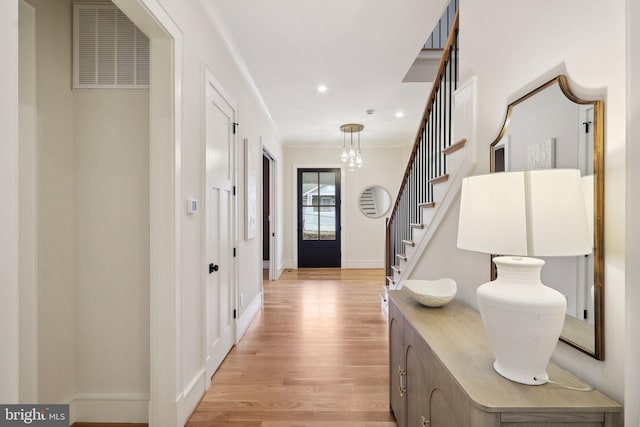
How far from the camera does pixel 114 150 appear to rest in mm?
1812

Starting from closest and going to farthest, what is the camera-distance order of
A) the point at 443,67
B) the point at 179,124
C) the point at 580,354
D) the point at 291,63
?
the point at 580,354 → the point at 179,124 → the point at 443,67 → the point at 291,63

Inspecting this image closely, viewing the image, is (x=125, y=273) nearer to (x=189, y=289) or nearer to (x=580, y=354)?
(x=189, y=289)

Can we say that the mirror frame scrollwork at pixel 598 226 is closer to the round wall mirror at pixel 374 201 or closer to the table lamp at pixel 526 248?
the table lamp at pixel 526 248

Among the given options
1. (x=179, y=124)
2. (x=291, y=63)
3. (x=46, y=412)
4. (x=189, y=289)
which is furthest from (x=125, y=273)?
(x=291, y=63)

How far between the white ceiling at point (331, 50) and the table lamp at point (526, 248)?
194 centimetres

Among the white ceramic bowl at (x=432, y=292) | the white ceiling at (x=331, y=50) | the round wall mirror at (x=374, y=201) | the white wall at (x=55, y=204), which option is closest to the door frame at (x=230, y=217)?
A: the white ceiling at (x=331, y=50)

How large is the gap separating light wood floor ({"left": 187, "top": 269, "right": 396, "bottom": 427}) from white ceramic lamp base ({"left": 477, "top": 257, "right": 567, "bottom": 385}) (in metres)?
1.18

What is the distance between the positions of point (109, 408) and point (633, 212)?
253 cm

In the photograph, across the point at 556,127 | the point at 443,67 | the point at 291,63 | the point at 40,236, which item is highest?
the point at 291,63

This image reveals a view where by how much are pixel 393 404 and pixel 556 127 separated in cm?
167

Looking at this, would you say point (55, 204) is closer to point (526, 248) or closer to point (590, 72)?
point (526, 248)

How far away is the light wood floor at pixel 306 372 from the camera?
6.09 feet

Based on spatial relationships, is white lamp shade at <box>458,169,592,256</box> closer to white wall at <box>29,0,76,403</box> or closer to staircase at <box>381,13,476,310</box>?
staircase at <box>381,13,476,310</box>

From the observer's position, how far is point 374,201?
6648mm
